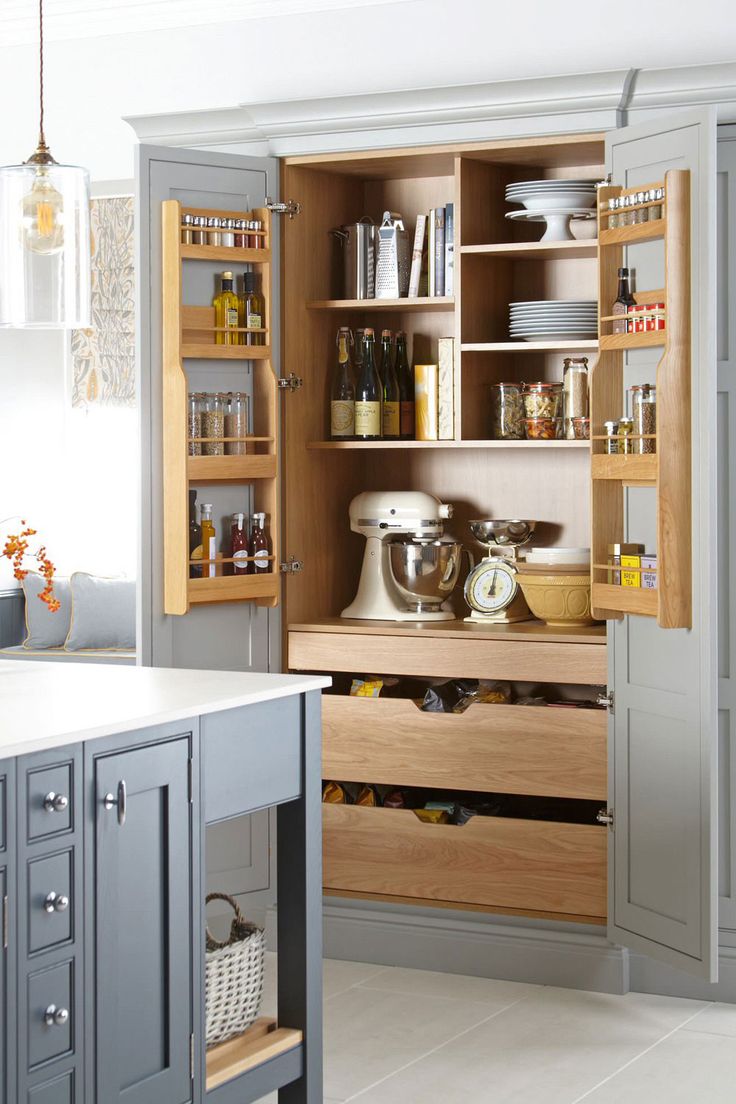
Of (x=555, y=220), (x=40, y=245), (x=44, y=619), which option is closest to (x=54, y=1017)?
(x=40, y=245)

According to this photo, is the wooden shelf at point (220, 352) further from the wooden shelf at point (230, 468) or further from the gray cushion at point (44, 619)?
the gray cushion at point (44, 619)

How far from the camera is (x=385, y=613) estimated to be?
170 inches

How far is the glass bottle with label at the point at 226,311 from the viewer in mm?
4039

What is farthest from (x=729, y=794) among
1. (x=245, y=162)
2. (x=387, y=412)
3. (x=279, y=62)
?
(x=279, y=62)

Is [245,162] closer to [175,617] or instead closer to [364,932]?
[175,617]

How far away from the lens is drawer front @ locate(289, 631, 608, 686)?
12.8 ft

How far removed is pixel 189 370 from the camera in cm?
403

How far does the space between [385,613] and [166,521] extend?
0.73 m

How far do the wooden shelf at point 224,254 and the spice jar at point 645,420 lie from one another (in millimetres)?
1133

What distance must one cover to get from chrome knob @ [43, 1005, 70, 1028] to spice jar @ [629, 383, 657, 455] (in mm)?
1955

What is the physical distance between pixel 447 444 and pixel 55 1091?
2.27 meters

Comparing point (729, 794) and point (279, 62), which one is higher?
point (279, 62)

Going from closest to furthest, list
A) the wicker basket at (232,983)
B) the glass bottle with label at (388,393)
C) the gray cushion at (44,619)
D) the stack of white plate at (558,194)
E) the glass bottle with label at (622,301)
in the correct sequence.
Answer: the wicker basket at (232,983)
the glass bottle with label at (622,301)
the stack of white plate at (558,194)
the glass bottle with label at (388,393)
the gray cushion at (44,619)

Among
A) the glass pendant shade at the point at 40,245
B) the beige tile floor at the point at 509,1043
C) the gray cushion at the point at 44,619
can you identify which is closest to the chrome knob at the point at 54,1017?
the beige tile floor at the point at 509,1043
